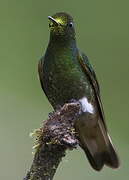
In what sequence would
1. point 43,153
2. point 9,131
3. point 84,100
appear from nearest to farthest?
point 43,153 → point 84,100 → point 9,131

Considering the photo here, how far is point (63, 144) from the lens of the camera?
1.40m

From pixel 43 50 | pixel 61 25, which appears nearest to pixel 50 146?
pixel 61 25

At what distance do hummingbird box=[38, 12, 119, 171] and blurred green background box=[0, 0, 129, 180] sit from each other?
38.4 inches

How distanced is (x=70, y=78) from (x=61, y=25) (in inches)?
9.2

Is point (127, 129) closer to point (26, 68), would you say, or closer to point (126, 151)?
point (126, 151)

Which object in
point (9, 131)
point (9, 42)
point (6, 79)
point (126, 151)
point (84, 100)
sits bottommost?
point (84, 100)

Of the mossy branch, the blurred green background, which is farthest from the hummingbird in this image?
the blurred green background

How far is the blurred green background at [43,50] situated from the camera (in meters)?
3.20

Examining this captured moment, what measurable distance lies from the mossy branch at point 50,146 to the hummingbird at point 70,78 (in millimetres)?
628

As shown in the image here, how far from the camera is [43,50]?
320cm

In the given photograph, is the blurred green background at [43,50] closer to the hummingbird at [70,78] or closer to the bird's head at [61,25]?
the hummingbird at [70,78]

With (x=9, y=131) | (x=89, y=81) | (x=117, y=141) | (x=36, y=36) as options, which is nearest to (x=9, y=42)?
(x=36, y=36)

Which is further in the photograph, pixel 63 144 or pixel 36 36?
pixel 36 36

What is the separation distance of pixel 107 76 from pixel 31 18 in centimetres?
60
